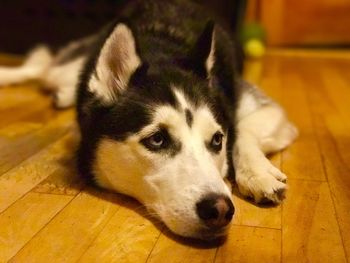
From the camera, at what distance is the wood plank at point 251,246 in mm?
1669

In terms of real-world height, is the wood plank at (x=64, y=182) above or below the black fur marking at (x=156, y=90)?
below

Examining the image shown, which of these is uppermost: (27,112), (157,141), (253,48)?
(157,141)

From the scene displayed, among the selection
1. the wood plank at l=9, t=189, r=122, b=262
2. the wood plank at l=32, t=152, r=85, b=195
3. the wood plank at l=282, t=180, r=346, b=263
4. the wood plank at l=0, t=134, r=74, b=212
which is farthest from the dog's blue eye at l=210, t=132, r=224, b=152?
the wood plank at l=0, t=134, r=74, b=212

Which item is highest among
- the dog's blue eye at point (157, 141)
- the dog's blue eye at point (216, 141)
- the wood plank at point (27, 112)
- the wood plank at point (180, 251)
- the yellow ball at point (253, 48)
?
the dog's blue eye at point (157, 141)

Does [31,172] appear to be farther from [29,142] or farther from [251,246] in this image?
[251,246]

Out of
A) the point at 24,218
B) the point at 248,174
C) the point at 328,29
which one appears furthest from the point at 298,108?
the point at 328,29

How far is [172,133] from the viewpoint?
1.88m

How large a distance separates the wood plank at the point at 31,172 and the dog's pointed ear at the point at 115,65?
547mm

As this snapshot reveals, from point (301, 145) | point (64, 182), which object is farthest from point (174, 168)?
point (301, 145)

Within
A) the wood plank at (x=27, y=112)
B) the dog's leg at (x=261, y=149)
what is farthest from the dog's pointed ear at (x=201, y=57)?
the wood plank at (x=27, y=112)

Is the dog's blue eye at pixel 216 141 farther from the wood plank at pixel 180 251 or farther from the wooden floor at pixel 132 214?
the wood plank at pixel 180 251

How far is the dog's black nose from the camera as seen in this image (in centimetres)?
165

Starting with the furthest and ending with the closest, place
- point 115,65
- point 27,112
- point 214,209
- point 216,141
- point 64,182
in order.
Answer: point 27,112 → point 64,182 → point 115,65 → point 216,141 → point 214,209

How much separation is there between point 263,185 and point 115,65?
0.84 metres
